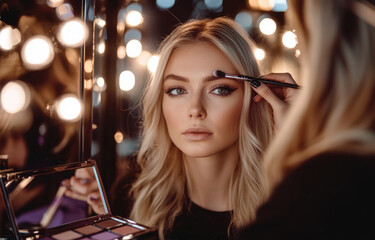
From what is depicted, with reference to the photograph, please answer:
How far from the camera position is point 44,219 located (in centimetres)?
81

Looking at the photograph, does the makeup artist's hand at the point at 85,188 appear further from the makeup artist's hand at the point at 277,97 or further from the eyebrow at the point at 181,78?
the makeup artist's hand at the point at 277,97


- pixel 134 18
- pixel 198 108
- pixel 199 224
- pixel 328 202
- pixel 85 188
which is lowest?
pixel 199 224

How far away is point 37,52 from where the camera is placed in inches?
35.2

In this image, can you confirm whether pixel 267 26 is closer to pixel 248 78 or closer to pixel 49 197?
pixel 248 78

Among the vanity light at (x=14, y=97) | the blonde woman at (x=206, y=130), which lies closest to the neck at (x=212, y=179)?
the blonde woman at (x=206, y=130)

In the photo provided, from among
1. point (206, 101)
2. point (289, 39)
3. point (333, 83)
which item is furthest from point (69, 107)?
point (333, 83)

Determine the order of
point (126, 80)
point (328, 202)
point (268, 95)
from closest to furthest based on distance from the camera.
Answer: point (328, 202) < point (268, 95) < point (126, 80)

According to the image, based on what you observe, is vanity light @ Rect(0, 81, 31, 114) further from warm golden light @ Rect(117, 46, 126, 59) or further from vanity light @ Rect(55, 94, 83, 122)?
warm golden light @ Rect(117, 46, 126, 59)

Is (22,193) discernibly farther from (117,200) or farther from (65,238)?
(117,200)

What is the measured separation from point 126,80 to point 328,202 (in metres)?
0.76

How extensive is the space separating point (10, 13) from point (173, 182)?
0.63 meters

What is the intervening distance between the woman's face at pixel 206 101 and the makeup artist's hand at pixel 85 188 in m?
0.27

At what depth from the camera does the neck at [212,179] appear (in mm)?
892

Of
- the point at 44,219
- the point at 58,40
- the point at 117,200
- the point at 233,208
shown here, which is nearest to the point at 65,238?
the point at 44,219
